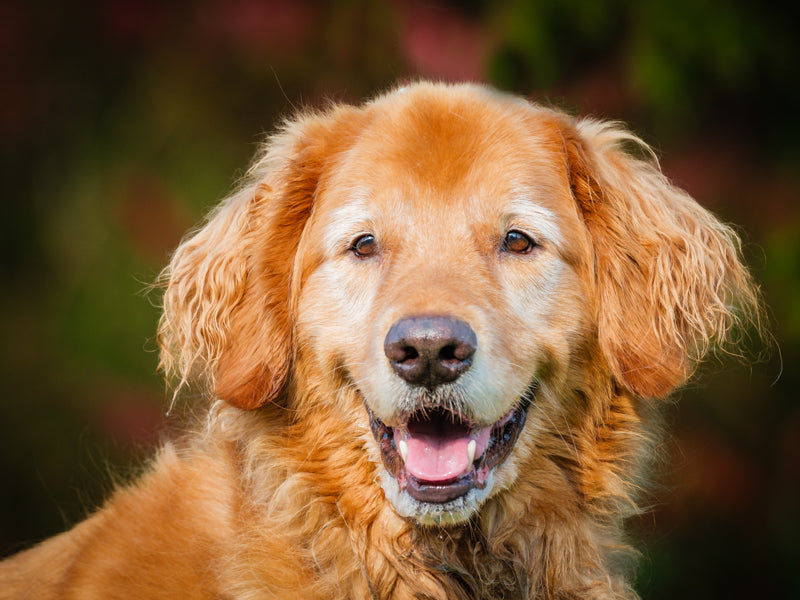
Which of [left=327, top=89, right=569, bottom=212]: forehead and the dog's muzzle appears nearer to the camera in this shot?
the dog's muzzle

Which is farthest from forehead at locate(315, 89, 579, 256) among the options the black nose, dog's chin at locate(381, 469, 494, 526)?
dog's chin at locate(381, 469, 494, 526)

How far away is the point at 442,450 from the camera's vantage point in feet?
10.6

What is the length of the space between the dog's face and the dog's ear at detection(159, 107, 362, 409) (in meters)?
0.09

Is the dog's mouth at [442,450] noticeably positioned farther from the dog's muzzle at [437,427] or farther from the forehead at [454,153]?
the forehead at [454,153]

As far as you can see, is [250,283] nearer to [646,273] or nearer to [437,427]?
[437,427]

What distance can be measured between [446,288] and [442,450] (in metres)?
0.54

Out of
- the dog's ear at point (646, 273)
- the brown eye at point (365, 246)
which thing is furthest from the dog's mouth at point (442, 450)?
the brown eye at point (365, 246)

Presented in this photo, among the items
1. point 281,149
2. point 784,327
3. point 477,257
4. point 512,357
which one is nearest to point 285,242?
point 281,149

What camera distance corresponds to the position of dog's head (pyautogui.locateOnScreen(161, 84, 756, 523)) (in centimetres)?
322

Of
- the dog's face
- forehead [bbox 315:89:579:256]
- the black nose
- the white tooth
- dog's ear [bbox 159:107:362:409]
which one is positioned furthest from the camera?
dog's ear [bbox 159:107:362:409]

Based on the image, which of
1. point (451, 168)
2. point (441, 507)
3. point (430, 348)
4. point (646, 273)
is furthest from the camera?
point (646, 273)

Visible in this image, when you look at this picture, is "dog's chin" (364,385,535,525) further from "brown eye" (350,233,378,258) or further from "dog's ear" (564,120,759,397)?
"brown eye" (350,233,378,258)

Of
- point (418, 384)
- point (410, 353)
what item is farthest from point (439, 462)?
point (410, 353)

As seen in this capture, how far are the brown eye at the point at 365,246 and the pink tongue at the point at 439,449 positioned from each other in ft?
2.28
